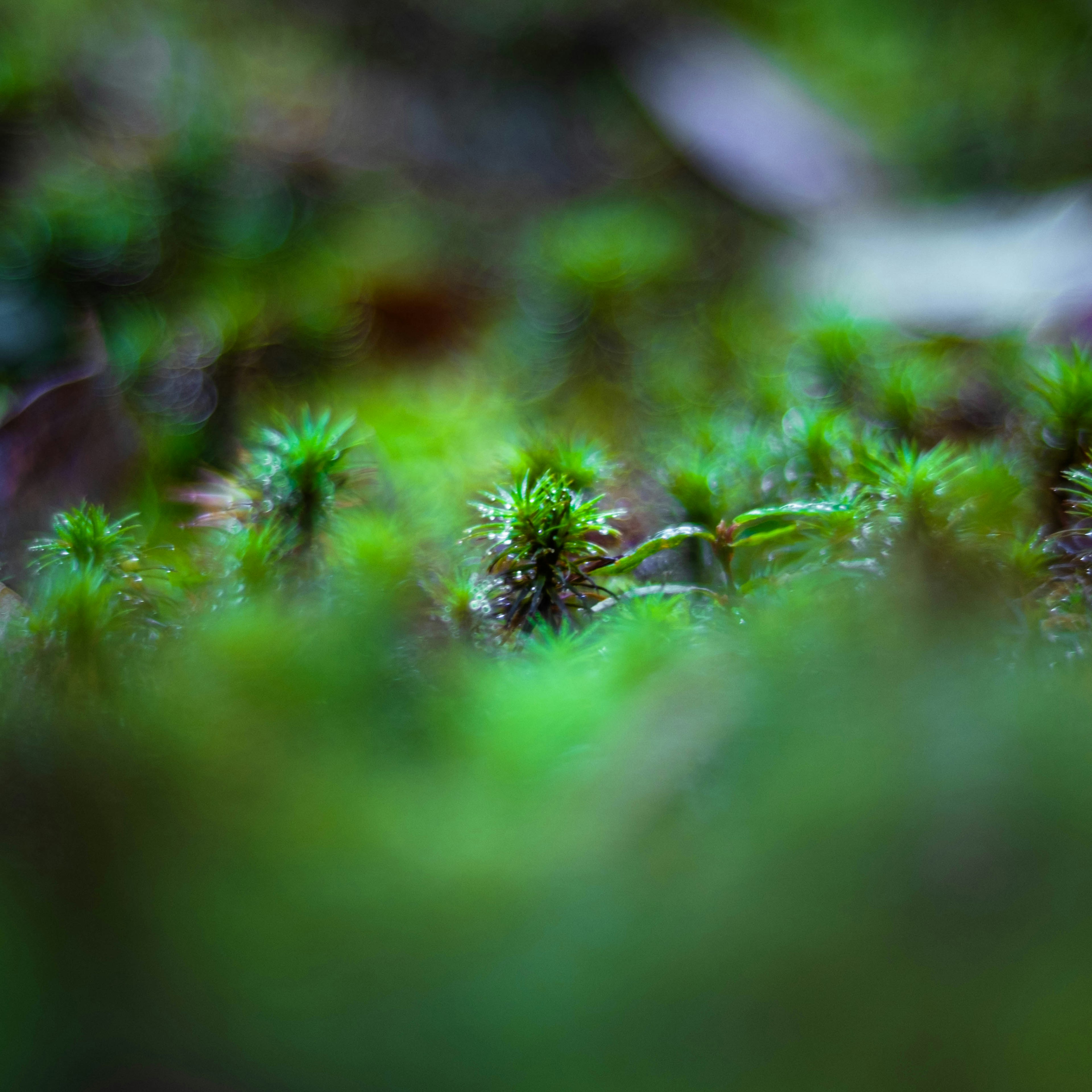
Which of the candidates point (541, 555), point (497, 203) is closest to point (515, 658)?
point (541, 555)

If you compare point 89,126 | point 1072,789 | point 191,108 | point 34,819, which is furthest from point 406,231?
point 1072,789

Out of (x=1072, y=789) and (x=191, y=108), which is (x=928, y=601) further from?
(x=191, y=108)

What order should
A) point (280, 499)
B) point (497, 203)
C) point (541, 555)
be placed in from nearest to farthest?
point (541, 555) → point (280, 499) → point (497, 203)

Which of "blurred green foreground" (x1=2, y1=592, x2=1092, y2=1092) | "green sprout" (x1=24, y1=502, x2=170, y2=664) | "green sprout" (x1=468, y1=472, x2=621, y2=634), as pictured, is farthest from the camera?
"green sprout" (x1=468, y1=472, x2=621, y2=634)

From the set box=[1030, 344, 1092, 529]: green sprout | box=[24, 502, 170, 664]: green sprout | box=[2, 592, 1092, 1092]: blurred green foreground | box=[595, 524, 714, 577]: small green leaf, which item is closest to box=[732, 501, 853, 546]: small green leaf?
box=[595, 524, 714, 577]: small green leaf

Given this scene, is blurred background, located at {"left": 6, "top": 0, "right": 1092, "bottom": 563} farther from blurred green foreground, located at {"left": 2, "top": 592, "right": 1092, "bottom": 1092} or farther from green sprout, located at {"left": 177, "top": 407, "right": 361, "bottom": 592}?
blurred green foreground, located at {"left": 2, "top": 592, "right": 1092, "bottom": 1092}

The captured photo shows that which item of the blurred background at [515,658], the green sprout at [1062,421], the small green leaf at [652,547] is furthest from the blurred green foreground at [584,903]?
the green sprout at [1062,421]

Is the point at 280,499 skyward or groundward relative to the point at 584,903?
skyward

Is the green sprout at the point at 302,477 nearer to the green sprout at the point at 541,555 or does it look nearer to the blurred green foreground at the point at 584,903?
the green sprout at the point at 541,555

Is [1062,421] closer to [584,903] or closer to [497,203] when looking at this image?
[584,903]
